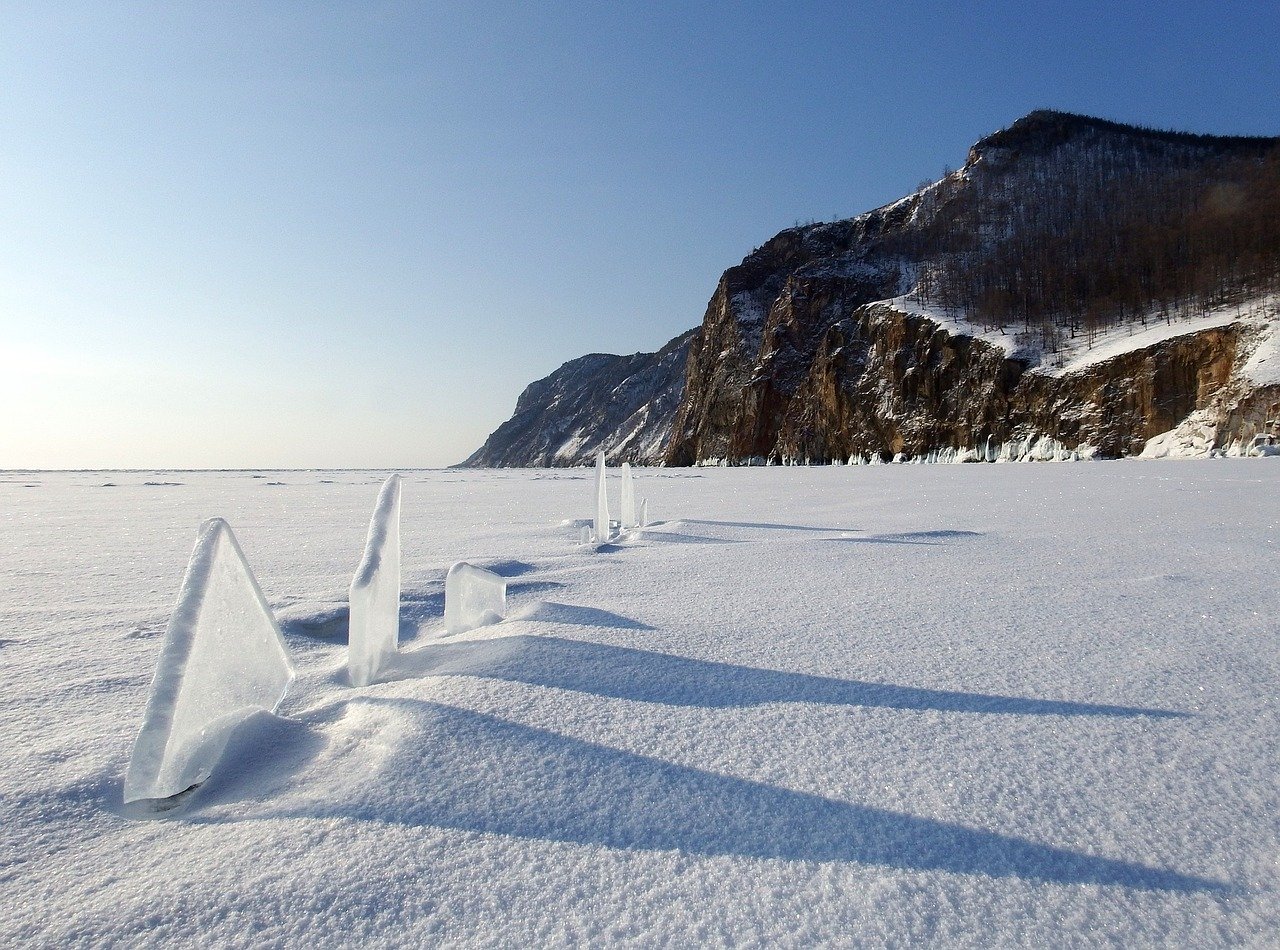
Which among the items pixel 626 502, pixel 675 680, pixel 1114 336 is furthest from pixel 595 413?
pixel 675 680

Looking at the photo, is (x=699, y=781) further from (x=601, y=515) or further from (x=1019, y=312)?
(x=1019, y=312)

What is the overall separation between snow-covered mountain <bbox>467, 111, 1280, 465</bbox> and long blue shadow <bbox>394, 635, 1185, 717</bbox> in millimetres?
32872

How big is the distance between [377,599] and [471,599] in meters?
0.54

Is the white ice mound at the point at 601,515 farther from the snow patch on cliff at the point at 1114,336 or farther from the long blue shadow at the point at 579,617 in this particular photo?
the snow patch on cliff at the point at 1114,336

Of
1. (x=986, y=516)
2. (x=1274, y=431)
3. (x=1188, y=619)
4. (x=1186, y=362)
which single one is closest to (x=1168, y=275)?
(x=1186, y=362)

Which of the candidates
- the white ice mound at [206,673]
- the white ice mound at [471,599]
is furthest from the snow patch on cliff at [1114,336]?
the white ice mound at [206,673]

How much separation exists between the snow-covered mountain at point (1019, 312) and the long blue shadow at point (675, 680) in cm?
3287

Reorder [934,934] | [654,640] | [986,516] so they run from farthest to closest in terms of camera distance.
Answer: [986,516]
[654,640]
[934,934]

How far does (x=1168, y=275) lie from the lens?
45438mm

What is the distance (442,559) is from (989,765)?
3.14 metres

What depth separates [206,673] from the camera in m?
1.20

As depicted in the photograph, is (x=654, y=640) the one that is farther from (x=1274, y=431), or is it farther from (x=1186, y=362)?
(x=1186, y=362)

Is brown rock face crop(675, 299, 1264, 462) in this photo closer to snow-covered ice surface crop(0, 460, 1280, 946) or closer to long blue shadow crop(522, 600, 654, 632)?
snow-covered ice surface crop(0, 460, 1280, 946)

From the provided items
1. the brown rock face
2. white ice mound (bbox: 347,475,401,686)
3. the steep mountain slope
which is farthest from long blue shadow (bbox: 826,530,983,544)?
the steep mountain slope
